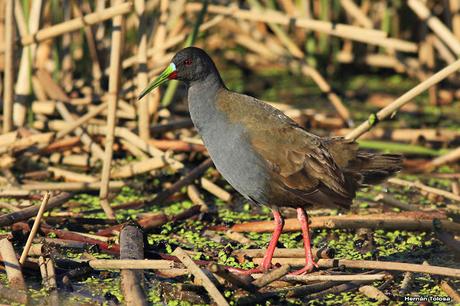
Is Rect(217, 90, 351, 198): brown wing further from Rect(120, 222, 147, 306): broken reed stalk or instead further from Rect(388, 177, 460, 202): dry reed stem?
Rect(388, 177, 460, 202): dry reed stem

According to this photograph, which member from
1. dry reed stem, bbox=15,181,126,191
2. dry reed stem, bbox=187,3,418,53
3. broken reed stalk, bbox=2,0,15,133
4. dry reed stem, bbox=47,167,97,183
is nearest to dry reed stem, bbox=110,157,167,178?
dry reed stem, bbox=47,167,97,183

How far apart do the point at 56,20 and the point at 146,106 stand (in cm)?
149

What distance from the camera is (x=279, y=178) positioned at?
4.33 m

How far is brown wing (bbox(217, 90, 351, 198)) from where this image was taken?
433cm

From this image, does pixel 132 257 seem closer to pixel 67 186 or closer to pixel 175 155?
pixel 67 186

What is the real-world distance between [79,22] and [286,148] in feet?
5.40

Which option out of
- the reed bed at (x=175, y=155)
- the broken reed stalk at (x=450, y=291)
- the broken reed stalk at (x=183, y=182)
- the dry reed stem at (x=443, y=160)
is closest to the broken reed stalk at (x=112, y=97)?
the reed bed at (x=175, y=155)

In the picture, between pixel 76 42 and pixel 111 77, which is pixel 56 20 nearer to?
pixel 76 42

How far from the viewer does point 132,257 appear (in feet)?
13.4

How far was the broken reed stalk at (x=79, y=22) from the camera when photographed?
499 centimetres

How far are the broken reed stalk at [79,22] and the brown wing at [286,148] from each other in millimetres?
905

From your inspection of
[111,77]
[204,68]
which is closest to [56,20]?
[111,77]

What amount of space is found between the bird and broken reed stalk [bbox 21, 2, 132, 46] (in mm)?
607

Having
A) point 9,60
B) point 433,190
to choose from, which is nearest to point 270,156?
point 433,190
